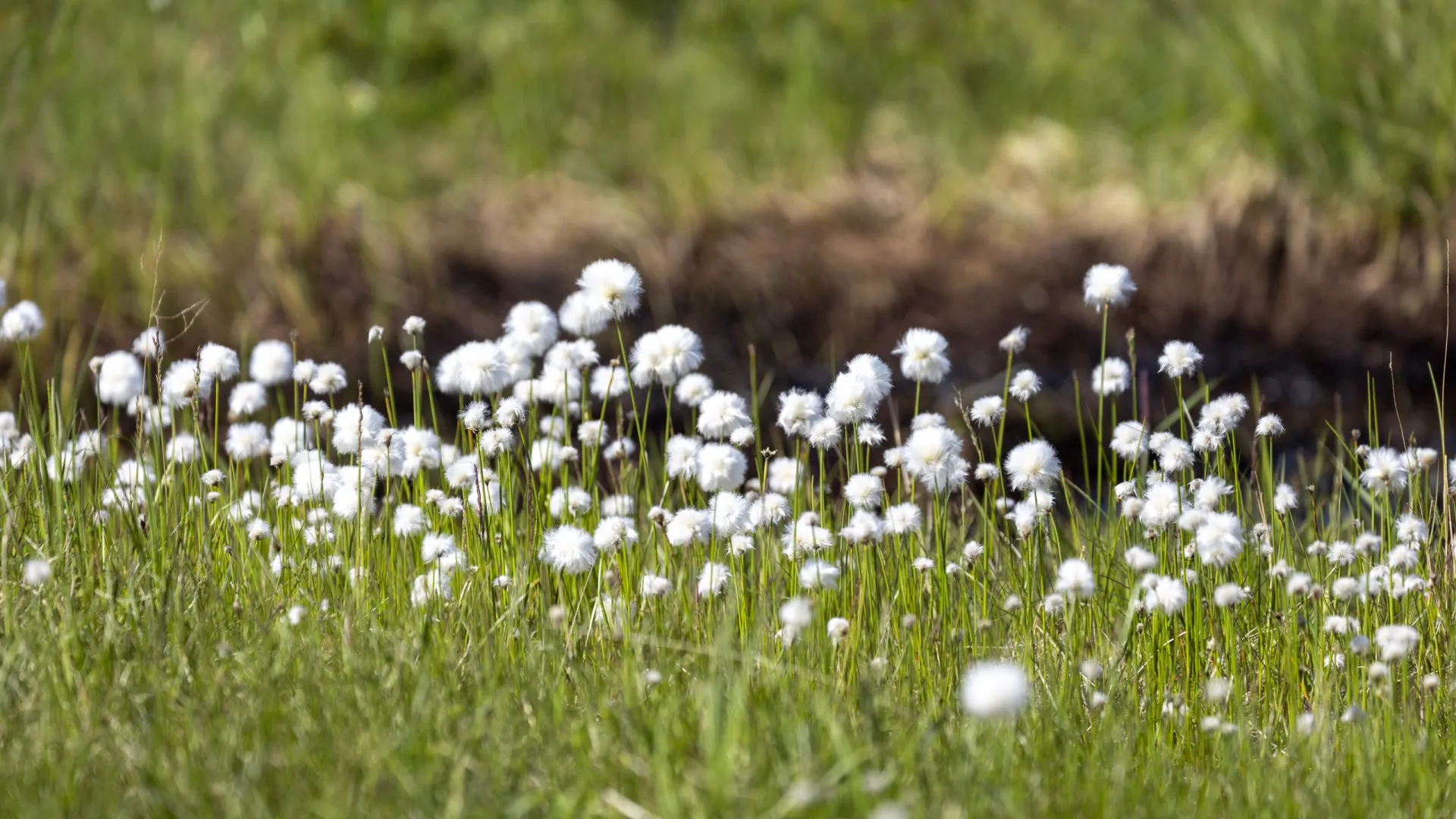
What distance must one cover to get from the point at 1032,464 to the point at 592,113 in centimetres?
640

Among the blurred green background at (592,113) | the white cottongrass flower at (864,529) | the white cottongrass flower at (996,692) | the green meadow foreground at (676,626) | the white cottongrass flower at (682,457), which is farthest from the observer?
the blurred green background at (592,113)

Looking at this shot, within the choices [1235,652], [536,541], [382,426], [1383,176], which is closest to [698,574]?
[536,541]

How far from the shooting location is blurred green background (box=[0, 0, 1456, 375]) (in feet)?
20.7

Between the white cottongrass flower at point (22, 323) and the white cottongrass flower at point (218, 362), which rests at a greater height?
the white cottongrass flower at point (22, 323)

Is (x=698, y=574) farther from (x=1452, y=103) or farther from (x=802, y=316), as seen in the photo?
(x=1452, y=103)

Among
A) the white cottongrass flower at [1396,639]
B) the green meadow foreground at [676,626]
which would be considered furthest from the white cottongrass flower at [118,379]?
the white cottongrass flower at [1396,639]

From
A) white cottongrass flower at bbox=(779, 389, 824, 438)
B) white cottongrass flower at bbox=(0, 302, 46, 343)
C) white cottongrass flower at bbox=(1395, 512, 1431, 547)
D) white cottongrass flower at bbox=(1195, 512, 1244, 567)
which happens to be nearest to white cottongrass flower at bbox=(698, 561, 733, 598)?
white cottongrass flower at bbox=(779, 389, 824, 438)

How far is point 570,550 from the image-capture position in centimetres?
250

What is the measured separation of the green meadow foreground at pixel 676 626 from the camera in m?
1.84

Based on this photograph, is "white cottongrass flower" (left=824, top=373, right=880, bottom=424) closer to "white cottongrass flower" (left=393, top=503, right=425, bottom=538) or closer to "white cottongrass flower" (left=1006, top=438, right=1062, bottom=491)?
"white cottongrass flower" (left=1006, top=438, right=1062, bottom=491)

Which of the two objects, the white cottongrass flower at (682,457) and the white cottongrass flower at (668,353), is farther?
the white cottongrass flower at (682,457)

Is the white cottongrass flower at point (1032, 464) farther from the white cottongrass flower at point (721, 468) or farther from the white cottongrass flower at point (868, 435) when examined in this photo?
the white cottongrass flower at point (721, 468)

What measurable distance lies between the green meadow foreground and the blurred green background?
2630 mm

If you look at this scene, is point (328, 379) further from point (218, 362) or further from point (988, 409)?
point (988, 409)
